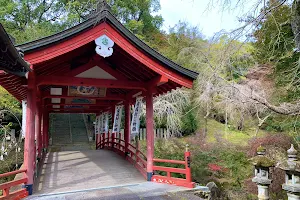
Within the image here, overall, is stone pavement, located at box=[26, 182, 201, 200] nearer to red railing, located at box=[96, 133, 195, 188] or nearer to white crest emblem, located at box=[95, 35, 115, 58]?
red railing, located at box=[96, 133, 195, 188]

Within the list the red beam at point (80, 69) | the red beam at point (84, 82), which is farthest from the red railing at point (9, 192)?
the red beam at point (80, 69)

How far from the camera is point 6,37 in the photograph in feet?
8.73

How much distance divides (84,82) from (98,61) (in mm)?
835

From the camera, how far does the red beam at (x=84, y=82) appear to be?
6.82 metres

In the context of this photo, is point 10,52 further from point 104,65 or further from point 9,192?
point 104,65

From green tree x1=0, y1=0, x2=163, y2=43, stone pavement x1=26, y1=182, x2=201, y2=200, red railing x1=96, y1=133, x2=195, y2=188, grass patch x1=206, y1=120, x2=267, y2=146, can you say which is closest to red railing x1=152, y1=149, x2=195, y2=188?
red railing x1=96, y1=133, x2=195, y2=188

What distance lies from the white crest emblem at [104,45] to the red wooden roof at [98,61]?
0.34 feet

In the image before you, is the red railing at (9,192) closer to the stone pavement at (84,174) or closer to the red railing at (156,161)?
the stone pavement at (84,174)

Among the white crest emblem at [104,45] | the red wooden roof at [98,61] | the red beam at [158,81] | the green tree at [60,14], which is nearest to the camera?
the red wooden roof at [98,61]

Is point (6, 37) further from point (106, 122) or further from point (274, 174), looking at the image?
point (106, 122)

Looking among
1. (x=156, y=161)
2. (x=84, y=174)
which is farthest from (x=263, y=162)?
(x=84, y=174)

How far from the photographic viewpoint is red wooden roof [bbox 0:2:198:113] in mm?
6181

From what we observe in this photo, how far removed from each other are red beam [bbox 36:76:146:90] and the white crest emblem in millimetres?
1278

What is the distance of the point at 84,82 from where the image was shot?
287 inches
